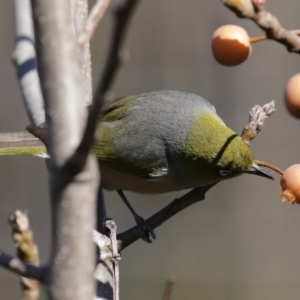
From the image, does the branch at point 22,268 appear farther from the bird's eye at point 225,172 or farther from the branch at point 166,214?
the bird's eye at point 225,172

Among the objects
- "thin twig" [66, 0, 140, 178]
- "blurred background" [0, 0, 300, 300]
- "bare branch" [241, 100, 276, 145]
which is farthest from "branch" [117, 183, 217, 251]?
"blurred background" [0, 0, 300, 300]

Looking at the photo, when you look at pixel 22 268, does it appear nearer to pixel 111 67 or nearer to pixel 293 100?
pixel 111 67

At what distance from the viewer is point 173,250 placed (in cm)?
559

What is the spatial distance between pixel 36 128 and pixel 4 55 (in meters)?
3.70

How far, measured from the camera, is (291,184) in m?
1.61

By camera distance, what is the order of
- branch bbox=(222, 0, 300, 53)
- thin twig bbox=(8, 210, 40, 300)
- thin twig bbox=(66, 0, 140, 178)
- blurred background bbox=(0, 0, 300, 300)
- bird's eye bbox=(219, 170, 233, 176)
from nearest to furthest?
1. thin twig bbox=(66, 0, 140, 178)
2. branch bbox=(222, 0, 300, 53)
3. thin twig bbox=(8, 210, 40, 300)
4. bird's eye bbox=(219, 170, 233, 176)
5. blurred background bbox=(0, 0, 300, 300)

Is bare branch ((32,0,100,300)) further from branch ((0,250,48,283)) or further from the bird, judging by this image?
the bird

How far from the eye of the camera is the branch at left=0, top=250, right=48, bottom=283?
91cm

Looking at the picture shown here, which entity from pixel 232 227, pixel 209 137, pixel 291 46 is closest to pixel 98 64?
pixel 232 227

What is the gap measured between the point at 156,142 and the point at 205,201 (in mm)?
2953

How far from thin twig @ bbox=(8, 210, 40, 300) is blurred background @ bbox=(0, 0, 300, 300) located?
383cm

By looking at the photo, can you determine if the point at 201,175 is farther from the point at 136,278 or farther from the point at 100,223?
the point at 136,278

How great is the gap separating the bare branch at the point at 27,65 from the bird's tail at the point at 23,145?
288mm

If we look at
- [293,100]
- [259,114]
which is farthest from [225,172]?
[293,100]
